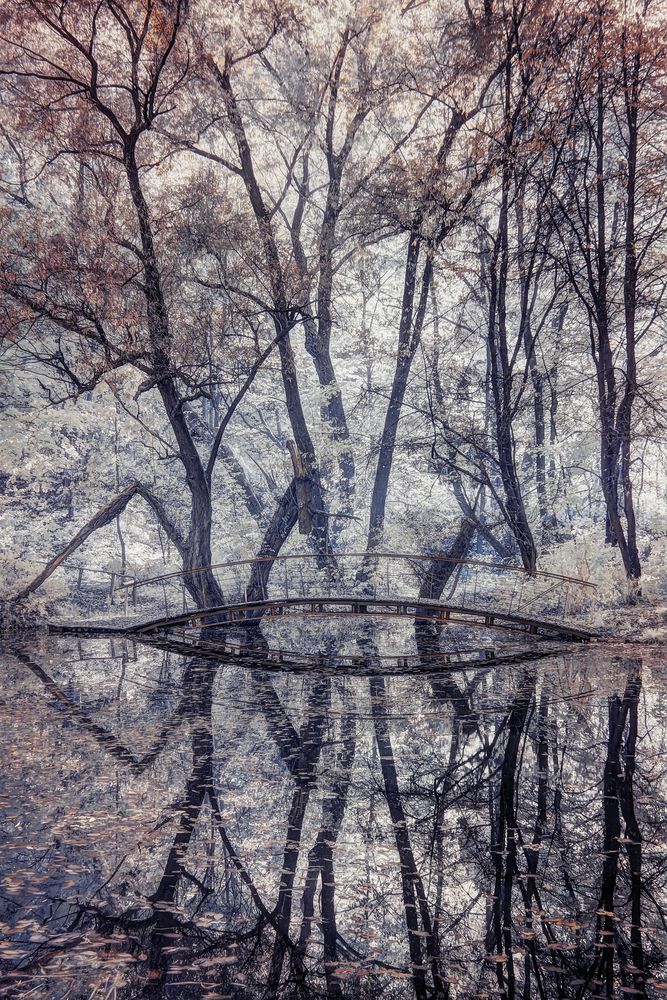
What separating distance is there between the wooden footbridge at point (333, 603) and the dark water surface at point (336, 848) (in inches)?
131

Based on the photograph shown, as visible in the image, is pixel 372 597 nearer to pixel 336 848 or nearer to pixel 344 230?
pixel 336 848

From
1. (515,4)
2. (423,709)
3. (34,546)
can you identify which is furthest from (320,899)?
(34,546)

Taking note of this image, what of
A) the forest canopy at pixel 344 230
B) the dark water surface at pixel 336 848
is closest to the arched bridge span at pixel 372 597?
the forest canopy at pixel 344 230

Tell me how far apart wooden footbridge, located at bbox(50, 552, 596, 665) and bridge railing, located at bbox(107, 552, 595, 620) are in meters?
0.03

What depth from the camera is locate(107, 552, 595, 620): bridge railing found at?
464 inches

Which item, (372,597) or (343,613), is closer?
(372,597)

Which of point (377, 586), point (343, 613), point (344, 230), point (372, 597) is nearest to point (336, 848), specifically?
point (372, 597)

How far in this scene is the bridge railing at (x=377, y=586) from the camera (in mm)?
11773

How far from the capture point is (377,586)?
14820 mm

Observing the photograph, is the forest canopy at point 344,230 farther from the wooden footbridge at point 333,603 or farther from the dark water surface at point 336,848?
the dark water surface at point 336,848

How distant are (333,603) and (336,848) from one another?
24.3ft

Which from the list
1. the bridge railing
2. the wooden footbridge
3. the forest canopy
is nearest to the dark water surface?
the wooden footbridge

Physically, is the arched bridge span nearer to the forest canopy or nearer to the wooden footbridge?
the wooden footbridge

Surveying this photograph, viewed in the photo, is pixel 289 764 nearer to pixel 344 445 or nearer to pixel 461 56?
pixel 344 445
